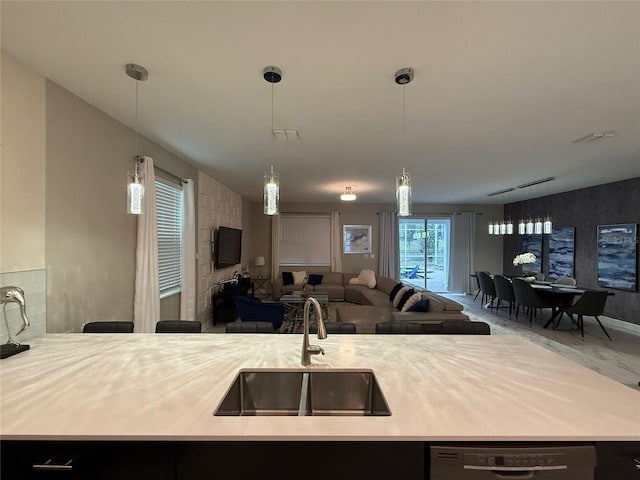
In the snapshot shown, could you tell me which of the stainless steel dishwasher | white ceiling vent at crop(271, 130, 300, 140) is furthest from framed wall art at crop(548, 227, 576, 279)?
the stainless steel dishwasher

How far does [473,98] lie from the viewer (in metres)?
2.25

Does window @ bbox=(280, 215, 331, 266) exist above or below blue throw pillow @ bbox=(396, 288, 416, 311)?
above

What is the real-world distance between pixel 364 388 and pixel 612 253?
6.65 meters

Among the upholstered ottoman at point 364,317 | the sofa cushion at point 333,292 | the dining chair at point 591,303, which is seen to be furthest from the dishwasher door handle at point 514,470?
the sofa cushion at point 333,292

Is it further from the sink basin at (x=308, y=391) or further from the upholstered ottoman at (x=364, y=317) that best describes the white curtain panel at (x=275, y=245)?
the sink basin at (x=308, y=391)

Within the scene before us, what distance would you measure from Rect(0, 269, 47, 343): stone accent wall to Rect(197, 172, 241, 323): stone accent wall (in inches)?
99.0

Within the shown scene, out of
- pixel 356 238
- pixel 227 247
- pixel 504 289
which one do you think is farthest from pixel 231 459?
pixel 356 238

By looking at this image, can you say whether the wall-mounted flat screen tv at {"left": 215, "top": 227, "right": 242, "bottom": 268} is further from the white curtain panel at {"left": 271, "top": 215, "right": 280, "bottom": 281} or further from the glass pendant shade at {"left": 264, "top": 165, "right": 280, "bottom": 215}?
the glass pendant shade at {"left": 264, "top": 165, "right": 280, "bottom": 215}

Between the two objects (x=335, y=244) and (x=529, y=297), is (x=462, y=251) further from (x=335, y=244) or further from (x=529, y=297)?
(x=335, y=244)

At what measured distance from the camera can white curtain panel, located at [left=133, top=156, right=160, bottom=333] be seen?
2.93 m

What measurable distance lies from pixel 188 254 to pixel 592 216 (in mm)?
7730

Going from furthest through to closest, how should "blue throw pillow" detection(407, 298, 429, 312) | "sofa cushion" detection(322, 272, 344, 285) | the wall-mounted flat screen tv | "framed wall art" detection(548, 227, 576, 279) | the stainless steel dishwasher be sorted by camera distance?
1. "sofa cushion" detection(322, 272, 344, 285)
2. "framed wall art" detection(548, 227, 576, 279)
3. the wall-mounted flat screen tv
4. "blue throw pillow" detection(407, 298, 429, 312)
5. the stainless steel dishwasher

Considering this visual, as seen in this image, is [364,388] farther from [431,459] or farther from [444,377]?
[431,459]

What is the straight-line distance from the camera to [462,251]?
849cm
